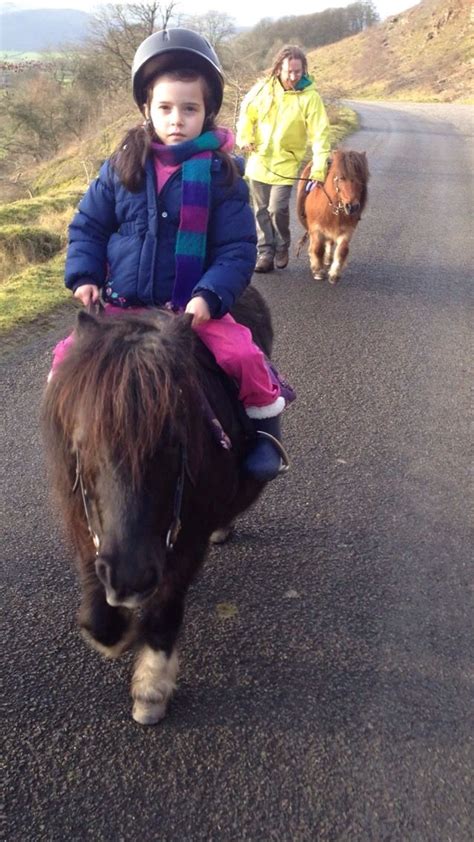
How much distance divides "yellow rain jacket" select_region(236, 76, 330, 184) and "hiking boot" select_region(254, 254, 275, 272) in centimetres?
87

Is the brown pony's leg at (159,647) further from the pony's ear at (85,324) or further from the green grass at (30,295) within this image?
the green grass at (30,295)

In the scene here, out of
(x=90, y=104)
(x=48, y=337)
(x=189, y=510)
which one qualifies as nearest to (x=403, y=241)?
(x=48, y=337)

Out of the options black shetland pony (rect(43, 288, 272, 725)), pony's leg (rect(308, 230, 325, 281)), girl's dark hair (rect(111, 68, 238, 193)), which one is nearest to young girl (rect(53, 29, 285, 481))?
girl's dark hair (rect(111, 68, 238, 193))

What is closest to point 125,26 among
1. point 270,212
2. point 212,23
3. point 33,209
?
point 212,23

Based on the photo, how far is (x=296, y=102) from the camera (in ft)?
23.2

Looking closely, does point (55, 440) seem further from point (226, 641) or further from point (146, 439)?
point (226, 641)

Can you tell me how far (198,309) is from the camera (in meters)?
2.38

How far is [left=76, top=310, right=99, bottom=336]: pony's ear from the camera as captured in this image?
6.45ft

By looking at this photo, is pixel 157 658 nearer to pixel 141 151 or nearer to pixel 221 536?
pixel 221 536

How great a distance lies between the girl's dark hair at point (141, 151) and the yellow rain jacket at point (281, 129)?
489 cm

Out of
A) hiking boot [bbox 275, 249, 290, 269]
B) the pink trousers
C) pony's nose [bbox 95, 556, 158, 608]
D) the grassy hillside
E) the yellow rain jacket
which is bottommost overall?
hiking boot [bbox 275, 249, 290, 269]

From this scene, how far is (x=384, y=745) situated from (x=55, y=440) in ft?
5.67

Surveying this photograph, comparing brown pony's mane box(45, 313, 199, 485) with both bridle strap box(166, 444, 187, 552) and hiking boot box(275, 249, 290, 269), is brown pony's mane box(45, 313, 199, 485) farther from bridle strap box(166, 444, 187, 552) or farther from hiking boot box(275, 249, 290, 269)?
hiking boot box(275, 249, 290, 269)

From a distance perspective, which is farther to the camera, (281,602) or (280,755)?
(281,602)
